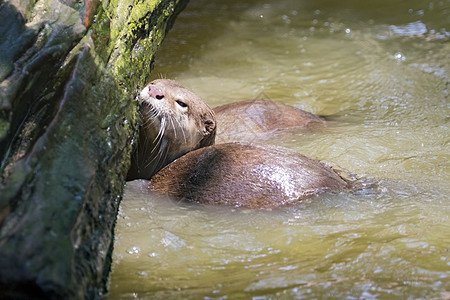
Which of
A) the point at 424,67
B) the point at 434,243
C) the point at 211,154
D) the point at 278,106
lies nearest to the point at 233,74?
the point at 278,106

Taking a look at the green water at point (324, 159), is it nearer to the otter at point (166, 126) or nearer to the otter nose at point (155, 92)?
the otter at point (166, 126)

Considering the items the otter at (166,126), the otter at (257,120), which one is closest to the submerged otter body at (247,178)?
the otter at (166,126)

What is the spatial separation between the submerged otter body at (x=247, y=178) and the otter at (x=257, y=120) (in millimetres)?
790

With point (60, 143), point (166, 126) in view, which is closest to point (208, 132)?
point (166, 126)

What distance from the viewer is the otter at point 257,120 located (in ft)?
12.5

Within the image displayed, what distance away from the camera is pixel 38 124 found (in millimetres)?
1931

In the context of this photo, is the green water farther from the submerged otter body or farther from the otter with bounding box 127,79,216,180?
the otter with bounding box 127,79,216,180

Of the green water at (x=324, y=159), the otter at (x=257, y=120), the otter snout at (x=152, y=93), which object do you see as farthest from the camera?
the otter at (x=257, y=120)

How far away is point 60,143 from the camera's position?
74.4 inches

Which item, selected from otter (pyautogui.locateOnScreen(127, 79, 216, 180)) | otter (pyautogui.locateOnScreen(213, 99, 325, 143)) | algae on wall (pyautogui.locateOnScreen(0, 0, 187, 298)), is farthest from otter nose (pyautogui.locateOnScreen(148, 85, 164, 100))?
otter (pyautogui.locateOnScreen(213, 99, 325, 143))

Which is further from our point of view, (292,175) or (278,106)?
(278,106)

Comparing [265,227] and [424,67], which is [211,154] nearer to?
[265,227]

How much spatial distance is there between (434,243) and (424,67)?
9.81ft

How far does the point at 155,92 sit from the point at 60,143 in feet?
3.99
